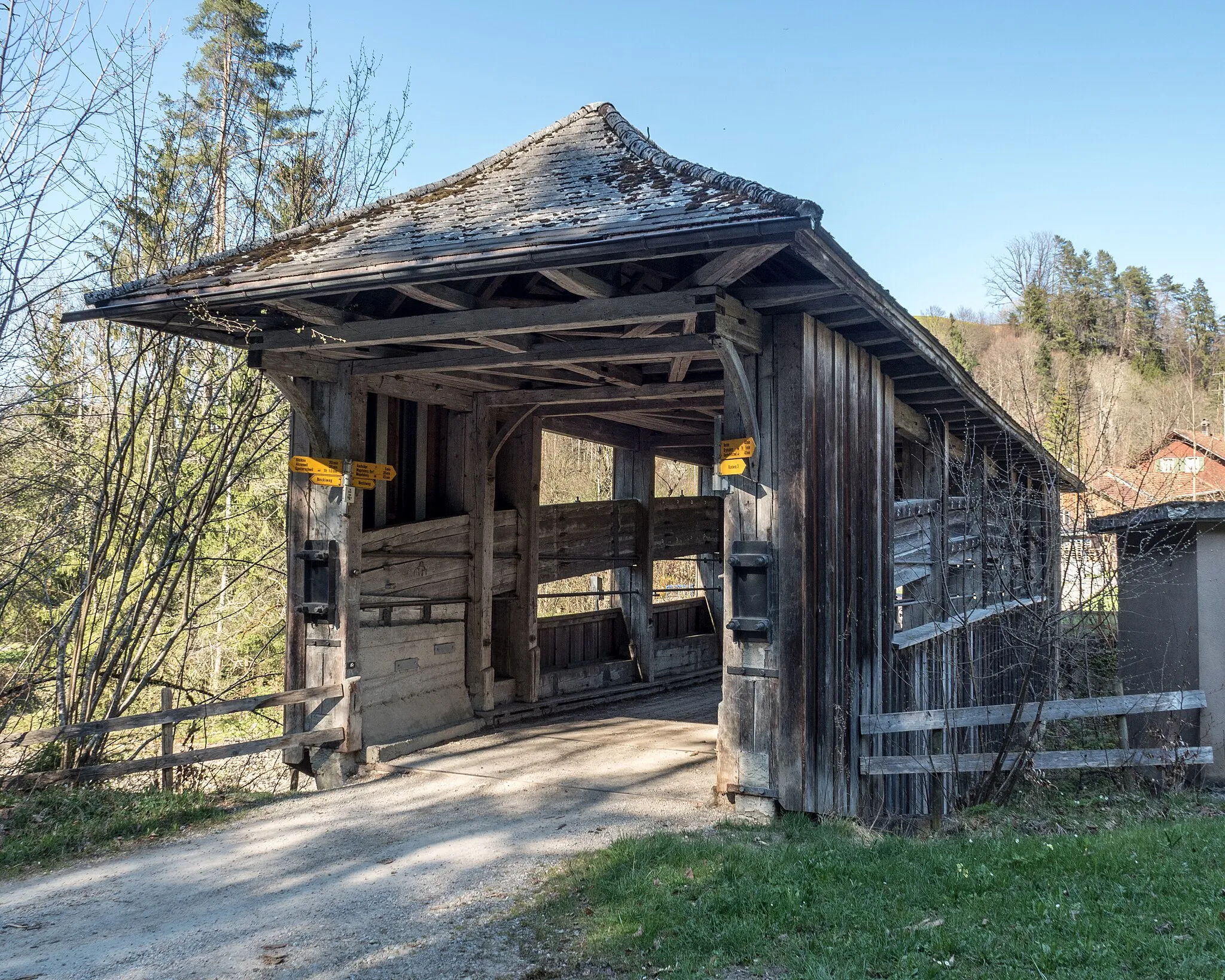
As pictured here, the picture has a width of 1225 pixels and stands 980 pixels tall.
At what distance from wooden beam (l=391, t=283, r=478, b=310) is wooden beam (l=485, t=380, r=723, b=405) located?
2.39m

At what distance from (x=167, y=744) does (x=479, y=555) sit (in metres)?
3.12

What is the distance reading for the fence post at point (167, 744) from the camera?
6.11 metres

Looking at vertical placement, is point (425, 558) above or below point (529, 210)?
below

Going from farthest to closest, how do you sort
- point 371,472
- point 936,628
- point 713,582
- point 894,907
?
point 713,582 → point 936,628 → point 371,472 → point 894,907

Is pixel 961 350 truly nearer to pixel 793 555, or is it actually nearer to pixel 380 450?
pixel 380 450

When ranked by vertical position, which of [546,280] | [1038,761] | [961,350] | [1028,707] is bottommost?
[1038,761]

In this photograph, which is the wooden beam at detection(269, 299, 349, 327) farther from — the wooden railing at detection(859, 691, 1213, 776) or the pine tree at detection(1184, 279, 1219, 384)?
the pine tree at detection(1184, 279, 1219, 384)

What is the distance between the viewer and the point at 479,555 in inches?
336

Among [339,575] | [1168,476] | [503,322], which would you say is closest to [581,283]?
[503,322]

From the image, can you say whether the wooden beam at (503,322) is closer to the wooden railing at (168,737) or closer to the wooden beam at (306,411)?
the wooden beam at (306,411)

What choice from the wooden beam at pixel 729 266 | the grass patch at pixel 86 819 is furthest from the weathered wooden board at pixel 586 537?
the wooden beam at pixel 729 266

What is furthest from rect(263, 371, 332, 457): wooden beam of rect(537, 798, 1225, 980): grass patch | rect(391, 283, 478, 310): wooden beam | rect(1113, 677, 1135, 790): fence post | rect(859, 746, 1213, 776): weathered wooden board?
rect(1113, 677, 1135, 790): fence post

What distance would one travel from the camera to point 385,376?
23.6ft

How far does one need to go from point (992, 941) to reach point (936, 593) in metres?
6.29
